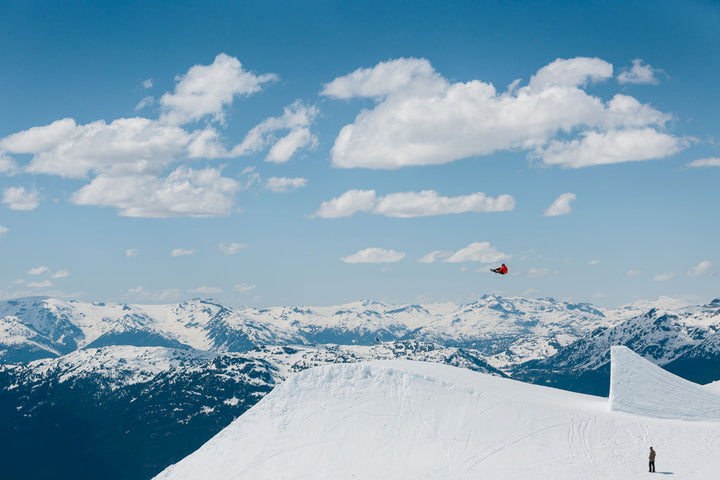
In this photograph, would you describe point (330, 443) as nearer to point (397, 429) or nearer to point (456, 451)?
point (397, 429)

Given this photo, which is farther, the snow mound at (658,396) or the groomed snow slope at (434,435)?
the snow mound at (658,396)

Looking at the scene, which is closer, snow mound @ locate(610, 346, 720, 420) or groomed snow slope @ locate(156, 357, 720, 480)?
groomed snow slope @ locate(156, 357, 720, 480)

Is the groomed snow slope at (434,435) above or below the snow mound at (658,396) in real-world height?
below

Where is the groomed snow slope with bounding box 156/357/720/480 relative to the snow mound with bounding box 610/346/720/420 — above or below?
below

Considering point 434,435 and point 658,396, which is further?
point 658,396

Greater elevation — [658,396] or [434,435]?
[658,396]
